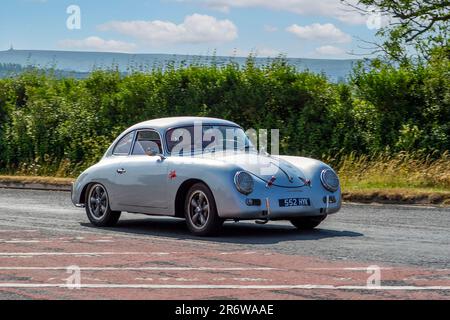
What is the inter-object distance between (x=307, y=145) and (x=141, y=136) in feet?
37.7

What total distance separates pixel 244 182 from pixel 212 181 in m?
0.43

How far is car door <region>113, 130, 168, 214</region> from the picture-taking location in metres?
14.6

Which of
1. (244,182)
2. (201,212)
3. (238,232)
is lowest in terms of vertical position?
(238,232)

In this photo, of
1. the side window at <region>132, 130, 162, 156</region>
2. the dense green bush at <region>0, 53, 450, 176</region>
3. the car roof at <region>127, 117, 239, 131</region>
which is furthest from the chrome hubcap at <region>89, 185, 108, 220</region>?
the dense green bush at <region>0, 53, 450, 176</region>

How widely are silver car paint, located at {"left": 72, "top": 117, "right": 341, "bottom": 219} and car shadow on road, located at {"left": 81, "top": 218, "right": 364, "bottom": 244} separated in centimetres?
33

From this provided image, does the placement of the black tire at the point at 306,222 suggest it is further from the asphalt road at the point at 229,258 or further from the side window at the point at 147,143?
the side window at the point at 147,143

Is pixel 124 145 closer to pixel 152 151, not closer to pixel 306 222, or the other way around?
pixel 152 151

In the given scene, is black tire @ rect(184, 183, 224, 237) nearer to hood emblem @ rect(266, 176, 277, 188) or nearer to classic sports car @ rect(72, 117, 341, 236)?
classic sports car @ rect(72, 117, 341, 236)

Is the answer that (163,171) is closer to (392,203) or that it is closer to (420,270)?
(420,270)

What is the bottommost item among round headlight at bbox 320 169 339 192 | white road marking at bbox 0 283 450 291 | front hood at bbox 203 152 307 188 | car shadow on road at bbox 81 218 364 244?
car shadow on road at bbox 81 218 364 244

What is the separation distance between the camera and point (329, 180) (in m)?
14.5

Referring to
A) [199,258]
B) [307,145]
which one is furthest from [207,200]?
[307,145]

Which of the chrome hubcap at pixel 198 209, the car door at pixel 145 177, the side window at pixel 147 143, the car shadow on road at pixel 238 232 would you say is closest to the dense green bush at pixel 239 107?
the car shadow on road at pixel 238 232

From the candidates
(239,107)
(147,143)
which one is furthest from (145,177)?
(239,107)
